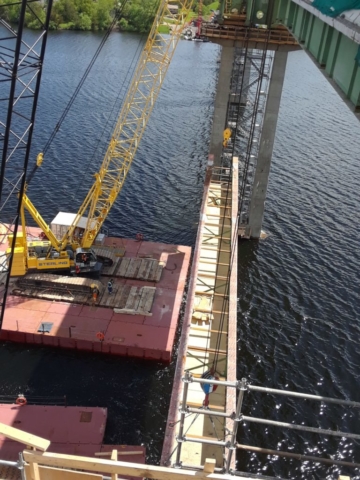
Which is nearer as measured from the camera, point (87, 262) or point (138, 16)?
point (87, 262)

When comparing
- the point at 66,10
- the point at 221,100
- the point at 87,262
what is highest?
the point at 66,10

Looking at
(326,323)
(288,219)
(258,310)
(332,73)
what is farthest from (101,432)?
(288,219)

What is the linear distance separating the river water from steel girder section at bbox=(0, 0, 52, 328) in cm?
280

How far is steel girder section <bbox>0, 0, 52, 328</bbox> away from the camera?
682 inches

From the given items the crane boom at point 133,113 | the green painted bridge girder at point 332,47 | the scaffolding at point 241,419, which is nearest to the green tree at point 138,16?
the crane boom at point 133,113

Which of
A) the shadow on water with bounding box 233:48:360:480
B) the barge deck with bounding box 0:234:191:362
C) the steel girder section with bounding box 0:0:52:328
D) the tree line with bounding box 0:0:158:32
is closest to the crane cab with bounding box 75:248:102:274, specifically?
the barge deck with bounding box 0:234:191:362

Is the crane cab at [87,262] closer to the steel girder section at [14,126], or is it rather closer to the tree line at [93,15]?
the steel girder section at [14,126]

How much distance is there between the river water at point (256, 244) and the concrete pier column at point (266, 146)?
216 centimetres

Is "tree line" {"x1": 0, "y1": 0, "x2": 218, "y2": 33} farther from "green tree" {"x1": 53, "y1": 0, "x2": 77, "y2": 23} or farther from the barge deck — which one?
the barge deck

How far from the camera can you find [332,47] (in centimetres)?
1803

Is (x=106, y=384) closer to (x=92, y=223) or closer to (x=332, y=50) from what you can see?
(x=92, y=223)

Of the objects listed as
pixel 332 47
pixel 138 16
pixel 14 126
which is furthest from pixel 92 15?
pixel 332 47

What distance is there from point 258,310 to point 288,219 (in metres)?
13.5

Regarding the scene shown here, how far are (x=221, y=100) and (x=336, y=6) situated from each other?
880 inches
